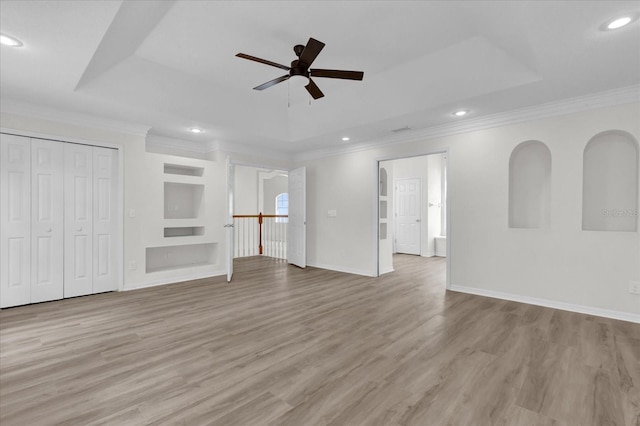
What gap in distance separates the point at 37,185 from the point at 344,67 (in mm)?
4440

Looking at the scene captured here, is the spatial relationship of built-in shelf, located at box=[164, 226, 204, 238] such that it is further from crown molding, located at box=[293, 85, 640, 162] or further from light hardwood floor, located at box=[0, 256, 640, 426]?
crown molding, located at box=[293, 85, 640, 162]

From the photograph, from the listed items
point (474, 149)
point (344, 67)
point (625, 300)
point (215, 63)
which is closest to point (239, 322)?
point (215, 63)

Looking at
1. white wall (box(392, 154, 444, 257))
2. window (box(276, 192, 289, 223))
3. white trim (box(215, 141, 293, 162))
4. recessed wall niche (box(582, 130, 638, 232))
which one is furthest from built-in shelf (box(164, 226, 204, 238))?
window (box(276, 192, 289, 223))

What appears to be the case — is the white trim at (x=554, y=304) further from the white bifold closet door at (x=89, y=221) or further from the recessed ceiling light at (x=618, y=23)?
the white bifold closet door at (x=89, y=221)

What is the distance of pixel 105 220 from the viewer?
15.3 ft

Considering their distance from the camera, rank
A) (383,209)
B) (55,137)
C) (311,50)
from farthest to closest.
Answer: (383,209), (55,137), (311,50)

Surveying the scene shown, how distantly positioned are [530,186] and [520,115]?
1.03 meters

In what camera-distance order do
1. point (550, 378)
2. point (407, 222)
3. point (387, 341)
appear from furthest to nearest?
point (407, 222), point (387, 341), point (550, 378)

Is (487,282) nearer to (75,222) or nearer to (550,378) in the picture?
(550,378)

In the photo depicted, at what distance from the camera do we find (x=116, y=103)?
3.90 metres

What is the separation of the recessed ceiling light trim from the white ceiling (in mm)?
61

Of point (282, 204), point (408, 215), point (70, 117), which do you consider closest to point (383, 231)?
point (408, 215)

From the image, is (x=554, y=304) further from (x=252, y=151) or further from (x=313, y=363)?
(x=252, y=151)

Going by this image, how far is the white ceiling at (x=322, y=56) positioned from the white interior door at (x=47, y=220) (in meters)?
0.70
